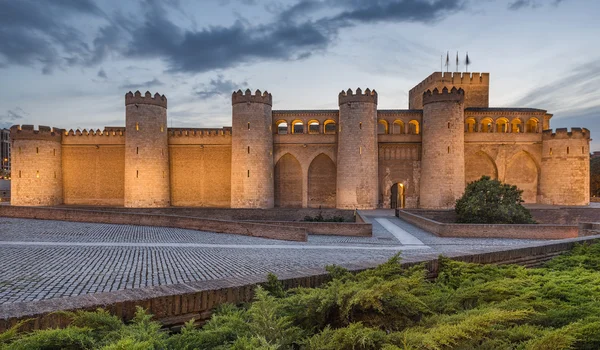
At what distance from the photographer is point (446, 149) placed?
27.7 meters

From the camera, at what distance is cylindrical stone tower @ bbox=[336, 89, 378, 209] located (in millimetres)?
28312

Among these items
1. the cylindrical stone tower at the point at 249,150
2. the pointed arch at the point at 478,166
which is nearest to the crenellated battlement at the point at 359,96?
the cylindrical stone tower at the point at 249,150

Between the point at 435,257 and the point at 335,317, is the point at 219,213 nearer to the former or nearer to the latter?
the point at 435,257

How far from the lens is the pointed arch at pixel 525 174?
3016 centimetres

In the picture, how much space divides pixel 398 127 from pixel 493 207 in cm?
1444

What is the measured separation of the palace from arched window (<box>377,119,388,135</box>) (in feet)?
0.27

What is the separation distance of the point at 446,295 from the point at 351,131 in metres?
25.1

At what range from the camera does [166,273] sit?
7617mm

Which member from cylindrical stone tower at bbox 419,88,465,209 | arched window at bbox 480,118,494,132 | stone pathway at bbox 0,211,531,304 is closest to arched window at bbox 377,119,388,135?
cylindrical stone tower at bbox 419,88,465,209

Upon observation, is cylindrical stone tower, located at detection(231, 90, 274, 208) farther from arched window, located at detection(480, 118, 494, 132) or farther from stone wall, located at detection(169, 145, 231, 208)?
arched window, located at detection(480, 118, 494, 132)

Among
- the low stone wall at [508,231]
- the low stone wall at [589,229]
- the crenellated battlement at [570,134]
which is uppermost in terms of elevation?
the crenellated battlement at [570,134]

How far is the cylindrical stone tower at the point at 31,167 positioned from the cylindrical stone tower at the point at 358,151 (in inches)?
881

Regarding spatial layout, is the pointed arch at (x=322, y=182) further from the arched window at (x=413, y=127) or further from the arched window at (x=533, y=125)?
the arched window at (x=533, y=125)

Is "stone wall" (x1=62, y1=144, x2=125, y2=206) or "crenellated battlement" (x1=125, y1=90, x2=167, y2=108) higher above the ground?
"crenellated battlement" (x1=125, y1=90, x2=167, y2=108)
